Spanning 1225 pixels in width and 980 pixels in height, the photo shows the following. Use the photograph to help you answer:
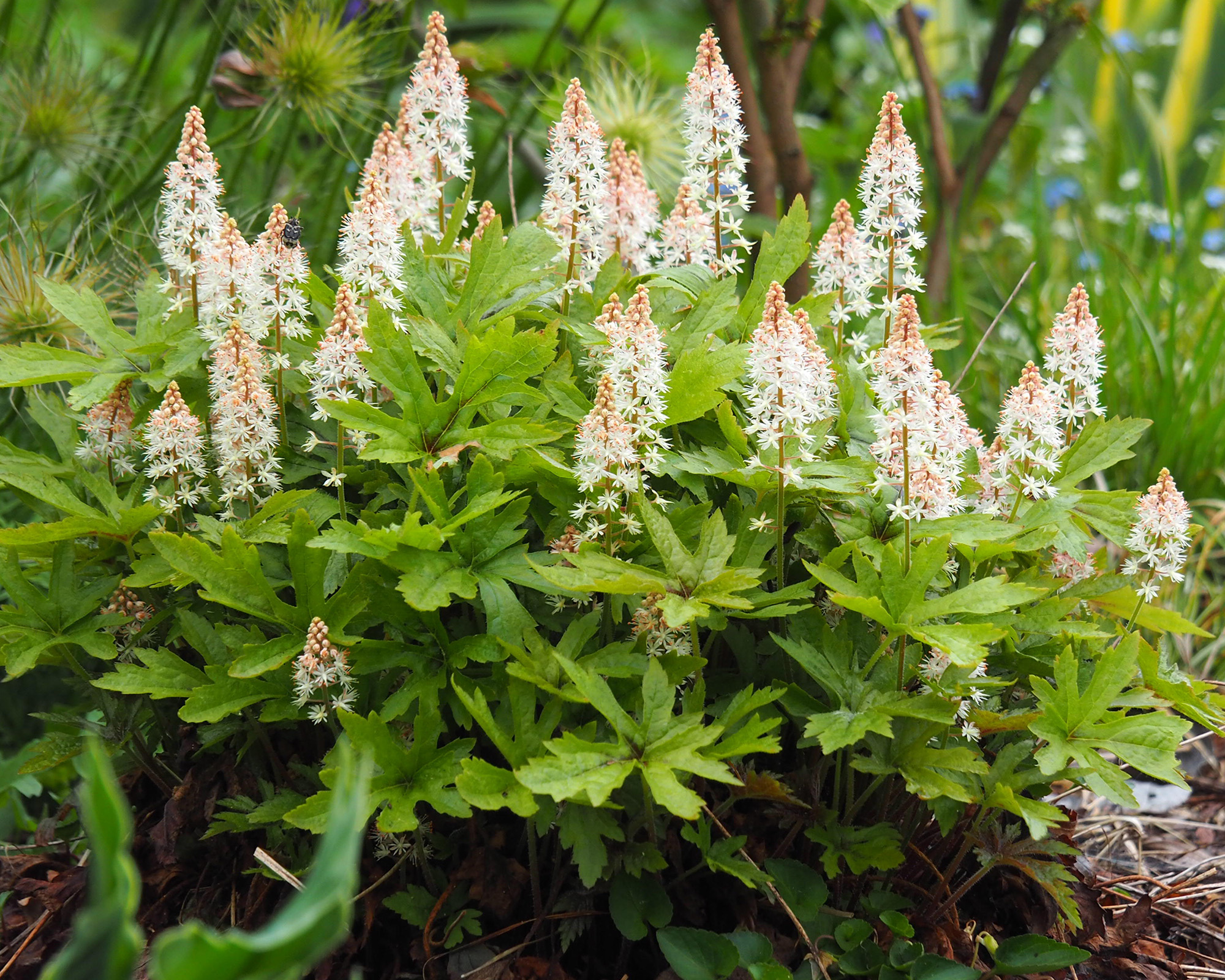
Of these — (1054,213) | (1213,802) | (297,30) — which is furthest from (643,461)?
(1054,213)

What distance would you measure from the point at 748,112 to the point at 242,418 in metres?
2.03

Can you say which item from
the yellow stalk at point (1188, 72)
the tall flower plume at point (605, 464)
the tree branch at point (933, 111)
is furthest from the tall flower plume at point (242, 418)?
the yellow stalk at point (1188, 72)

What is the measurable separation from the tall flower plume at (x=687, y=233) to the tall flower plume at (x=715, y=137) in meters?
0.02

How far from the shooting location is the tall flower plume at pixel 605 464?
1451 millimetres

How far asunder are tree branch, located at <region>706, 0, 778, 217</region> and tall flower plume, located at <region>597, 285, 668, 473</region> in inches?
62.3

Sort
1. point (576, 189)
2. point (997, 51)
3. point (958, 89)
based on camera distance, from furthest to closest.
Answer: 1. point (958, 89)
2. point (997, 51)
3. point (576, 189)

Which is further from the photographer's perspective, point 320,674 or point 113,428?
point 113,428

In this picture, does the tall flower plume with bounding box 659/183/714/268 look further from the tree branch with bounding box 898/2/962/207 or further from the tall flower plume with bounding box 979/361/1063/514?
the tree branch with bounding box 898/2/962/207

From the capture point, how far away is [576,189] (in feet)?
5.96

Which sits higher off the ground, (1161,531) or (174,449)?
(174,449)

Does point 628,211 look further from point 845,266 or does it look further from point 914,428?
point 914,428

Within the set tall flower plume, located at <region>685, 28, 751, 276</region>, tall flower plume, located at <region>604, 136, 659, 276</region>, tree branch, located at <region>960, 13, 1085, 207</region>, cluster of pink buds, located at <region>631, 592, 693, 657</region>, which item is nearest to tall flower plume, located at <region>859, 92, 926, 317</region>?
tall flower plume, located at <region>685, 28, 751, 276</region>

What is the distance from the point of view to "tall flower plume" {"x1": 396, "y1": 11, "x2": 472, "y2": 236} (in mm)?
1924

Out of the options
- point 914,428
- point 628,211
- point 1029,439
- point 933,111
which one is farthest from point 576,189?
point 933,111
